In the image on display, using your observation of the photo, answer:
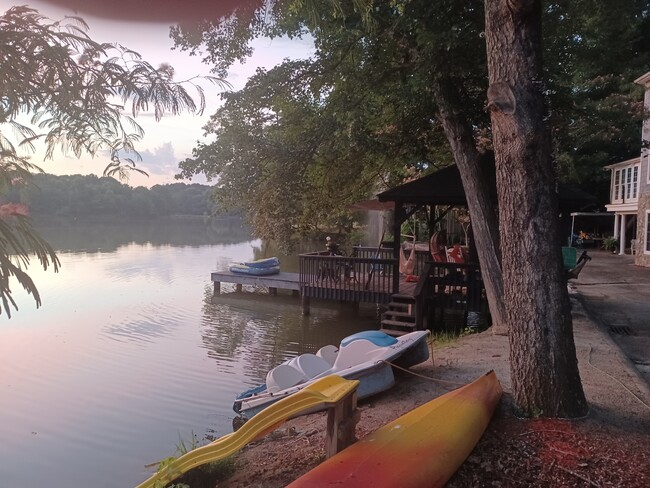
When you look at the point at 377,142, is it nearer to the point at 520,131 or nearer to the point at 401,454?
the point at 520,131

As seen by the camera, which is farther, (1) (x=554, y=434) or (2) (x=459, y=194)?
(2) (x=459, y=194)

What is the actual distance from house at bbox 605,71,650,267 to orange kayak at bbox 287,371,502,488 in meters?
18.3

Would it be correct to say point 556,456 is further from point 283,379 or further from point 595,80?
point 595,80

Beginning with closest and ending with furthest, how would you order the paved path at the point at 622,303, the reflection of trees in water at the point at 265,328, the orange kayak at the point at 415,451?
the orange kayak at the point at 415,451, the paved path at the point at 622,303, the reflection of trees in water at the point at 265,328

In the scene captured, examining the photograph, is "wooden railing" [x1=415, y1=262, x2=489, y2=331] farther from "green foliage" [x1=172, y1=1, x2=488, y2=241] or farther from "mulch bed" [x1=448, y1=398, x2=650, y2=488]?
"mulch bed" [x1=448, y1=398, x2=650, y2=488]

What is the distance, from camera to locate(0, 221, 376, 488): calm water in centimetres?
646

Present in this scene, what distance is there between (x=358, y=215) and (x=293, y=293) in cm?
1600

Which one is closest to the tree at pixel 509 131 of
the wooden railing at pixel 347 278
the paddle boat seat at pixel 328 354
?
the paddle boat seat at pixel 328 354

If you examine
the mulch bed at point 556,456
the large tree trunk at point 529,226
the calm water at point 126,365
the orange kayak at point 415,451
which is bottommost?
the calm water at point 126,365

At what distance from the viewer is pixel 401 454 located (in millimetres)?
3512

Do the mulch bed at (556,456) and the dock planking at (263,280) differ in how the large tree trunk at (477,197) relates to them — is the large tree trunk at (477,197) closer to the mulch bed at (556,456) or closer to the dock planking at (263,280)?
the mulch bed at (556,456)

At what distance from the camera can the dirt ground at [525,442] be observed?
140 inches

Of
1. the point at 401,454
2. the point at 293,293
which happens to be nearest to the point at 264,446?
the point at 401,454

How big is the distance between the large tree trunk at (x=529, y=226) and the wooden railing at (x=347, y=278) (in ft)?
26.7
